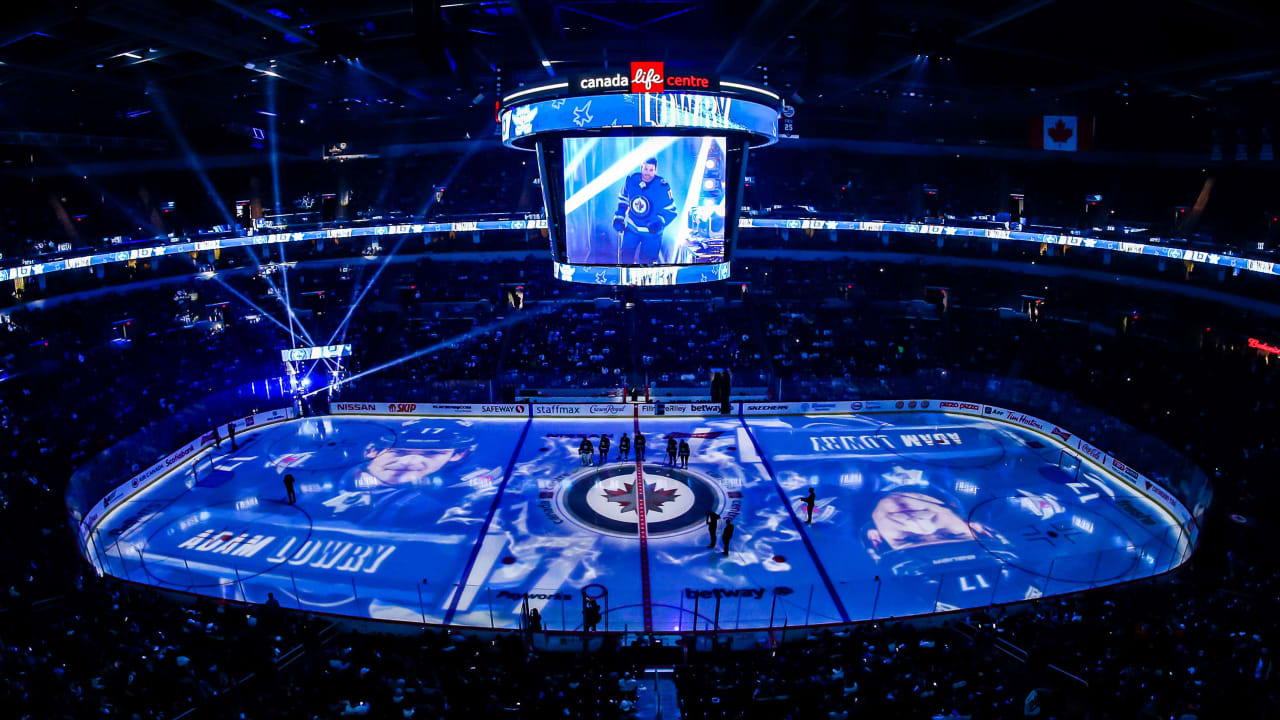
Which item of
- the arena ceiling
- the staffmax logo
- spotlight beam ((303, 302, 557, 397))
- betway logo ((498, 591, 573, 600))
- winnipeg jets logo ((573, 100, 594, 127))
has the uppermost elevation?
the arena ceiling

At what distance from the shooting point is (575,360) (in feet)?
107

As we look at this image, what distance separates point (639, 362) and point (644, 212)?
12.4 meters

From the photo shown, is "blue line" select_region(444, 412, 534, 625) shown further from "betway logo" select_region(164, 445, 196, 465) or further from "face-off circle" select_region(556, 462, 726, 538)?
"betway logo" select_region(164, 445, 196, 465)

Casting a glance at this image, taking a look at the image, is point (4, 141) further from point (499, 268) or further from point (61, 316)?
point (499, 268)

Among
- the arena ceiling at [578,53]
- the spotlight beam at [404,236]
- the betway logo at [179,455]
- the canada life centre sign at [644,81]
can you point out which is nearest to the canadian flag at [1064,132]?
the arena ceiling at [578,53]

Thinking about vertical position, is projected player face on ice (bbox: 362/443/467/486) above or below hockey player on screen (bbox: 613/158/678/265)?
below

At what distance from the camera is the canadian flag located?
76.3ft

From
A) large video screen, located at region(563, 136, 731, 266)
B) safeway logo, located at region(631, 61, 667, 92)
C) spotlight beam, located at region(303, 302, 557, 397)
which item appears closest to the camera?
safeway logo, located at region(631, 61, 667, 92)

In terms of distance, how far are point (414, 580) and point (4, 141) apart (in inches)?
1142

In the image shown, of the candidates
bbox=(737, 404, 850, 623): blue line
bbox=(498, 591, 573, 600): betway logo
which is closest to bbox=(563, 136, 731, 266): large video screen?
bbox=(737, 404, 850, 623): blue line

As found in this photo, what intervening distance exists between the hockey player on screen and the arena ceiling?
4.45 meters

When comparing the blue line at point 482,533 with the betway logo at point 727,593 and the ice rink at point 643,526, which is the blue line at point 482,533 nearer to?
the ice rink at point 643,526

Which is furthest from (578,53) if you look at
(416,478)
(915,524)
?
(915,524)

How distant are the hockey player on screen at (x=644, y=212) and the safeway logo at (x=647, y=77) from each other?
11.0 ft
